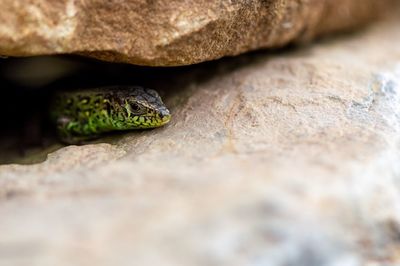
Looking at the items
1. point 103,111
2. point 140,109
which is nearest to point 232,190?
point 140,109

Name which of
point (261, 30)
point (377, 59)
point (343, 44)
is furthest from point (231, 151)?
point (343, 44)

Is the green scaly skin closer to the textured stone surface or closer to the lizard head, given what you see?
the lizard head

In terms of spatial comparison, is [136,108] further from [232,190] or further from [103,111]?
[232,190]

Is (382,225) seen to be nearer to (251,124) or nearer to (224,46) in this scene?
(251,124)

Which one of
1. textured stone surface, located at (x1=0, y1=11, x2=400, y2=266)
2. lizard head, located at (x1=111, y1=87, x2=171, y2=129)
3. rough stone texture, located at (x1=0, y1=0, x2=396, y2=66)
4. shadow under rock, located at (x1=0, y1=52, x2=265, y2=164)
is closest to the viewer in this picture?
textured stone surface, located at (x1=0, y1=11, x2=400, y2=266)

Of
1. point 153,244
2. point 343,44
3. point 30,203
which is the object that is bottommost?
point 153,244

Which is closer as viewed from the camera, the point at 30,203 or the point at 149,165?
the point at 30,203

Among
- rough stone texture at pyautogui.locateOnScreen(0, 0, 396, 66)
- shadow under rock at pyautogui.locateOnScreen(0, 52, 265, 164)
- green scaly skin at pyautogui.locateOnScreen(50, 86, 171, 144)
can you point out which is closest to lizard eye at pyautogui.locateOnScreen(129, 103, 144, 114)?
green scaly skin at pyautogui.locateOnScreen(50, 86, 171, 144)
